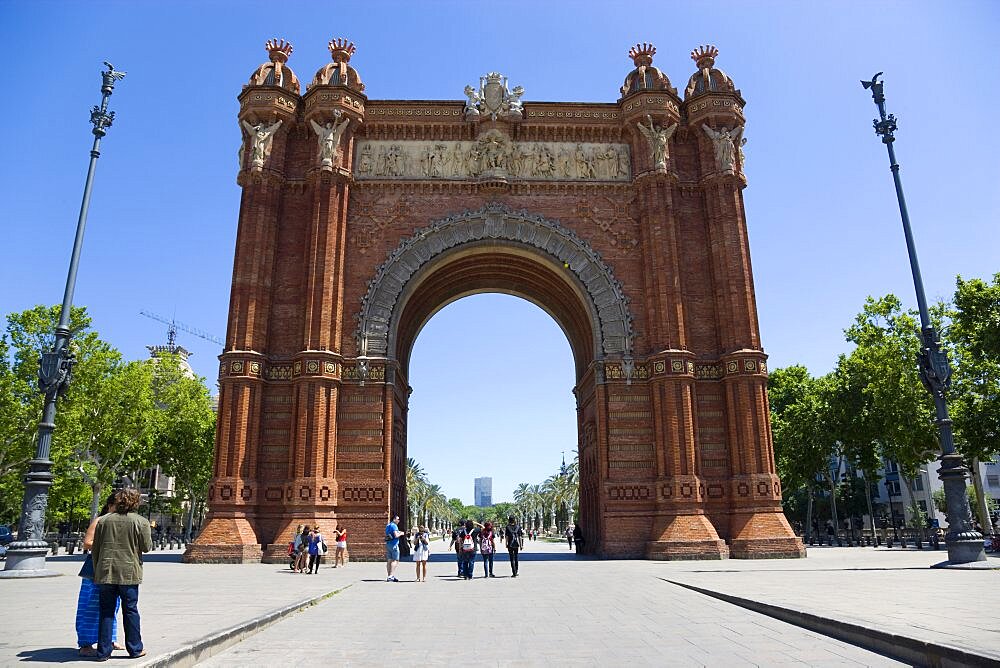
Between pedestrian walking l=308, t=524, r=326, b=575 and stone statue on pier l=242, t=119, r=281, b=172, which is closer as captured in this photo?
pedestrian walking l=308, t=524, r=326, b=575

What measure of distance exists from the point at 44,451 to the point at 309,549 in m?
7.52

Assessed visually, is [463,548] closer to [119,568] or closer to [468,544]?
[468,544]

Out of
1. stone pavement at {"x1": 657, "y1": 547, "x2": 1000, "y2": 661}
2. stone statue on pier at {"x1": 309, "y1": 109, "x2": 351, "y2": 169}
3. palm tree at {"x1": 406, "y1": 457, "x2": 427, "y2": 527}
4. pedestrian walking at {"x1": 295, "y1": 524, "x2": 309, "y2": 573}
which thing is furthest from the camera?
palm tree at {"x1": 406, "y1": 457, "x2": 427, "y2": 527}

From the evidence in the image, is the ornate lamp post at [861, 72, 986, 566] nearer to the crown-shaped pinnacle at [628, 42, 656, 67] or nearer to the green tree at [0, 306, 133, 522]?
the crown-shaped pinnacle at [628, 42, 656, 67]

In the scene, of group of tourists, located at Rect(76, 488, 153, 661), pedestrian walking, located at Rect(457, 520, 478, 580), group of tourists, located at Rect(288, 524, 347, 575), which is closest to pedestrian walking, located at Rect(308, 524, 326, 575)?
group of tourists, located at Rect(288, 524, 347, 575)

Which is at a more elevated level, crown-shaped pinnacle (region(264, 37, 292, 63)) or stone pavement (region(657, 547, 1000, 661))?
crown-shaped pinnacle (region(264, 37, 292, 63))

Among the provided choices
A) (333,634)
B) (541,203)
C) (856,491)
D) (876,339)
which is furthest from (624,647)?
(856,491)

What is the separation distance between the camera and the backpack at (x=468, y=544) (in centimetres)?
1815

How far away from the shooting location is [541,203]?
28156 millimetres

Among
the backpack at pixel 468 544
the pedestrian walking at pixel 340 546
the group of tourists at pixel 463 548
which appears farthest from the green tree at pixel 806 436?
the pedestrian walking at pixel 340 546

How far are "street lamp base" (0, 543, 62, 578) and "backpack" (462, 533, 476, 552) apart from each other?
35.3 ft

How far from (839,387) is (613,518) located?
2409 centimetres

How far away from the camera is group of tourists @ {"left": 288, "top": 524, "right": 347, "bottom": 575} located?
64.5 ft

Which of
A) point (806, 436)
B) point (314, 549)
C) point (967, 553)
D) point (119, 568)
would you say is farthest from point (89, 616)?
point (806, 436)
